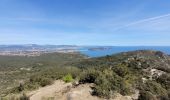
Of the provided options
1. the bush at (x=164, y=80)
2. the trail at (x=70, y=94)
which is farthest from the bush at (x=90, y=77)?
the bush at (x=164, y=80)

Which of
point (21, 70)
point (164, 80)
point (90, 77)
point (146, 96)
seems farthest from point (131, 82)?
point (21, 70)

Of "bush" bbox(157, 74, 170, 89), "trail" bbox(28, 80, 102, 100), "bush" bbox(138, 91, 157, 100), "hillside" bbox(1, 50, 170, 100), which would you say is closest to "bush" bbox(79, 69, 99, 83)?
"hillside" bbox(1, 50, 170, 100)

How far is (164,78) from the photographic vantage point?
43.1 ft

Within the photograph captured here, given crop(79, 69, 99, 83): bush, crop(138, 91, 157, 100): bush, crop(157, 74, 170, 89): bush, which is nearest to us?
crop(138, 91, 157, 100): bush

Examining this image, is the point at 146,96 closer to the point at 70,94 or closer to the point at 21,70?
the point at 70,94

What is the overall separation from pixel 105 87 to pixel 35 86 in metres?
5.63

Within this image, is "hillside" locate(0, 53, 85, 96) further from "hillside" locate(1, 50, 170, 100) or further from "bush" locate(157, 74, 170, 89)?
"bush" locate(157, 74, 170, 89)

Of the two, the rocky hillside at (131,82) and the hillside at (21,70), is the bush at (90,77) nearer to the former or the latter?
the rocky hillside at (131,82)

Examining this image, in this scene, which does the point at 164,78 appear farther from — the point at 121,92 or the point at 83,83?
the point at 83,83

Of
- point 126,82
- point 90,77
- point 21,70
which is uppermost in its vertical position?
point 90,77

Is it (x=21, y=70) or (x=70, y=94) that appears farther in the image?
(x=21, y=70)

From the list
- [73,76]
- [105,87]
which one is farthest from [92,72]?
[73,76]

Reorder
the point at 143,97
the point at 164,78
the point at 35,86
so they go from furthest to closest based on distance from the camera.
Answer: the point at 35,86 < the point at 164,78 < the point at 143,97

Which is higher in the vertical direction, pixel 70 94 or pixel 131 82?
pixel 131 82
